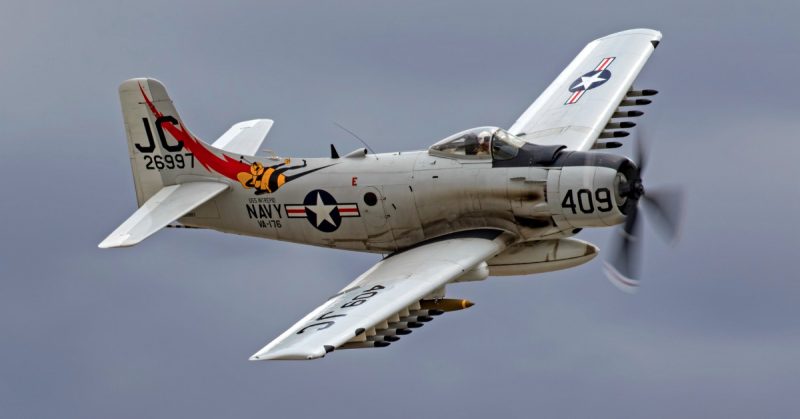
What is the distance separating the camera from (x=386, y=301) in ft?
119

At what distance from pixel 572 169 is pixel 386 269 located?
393 centimetres

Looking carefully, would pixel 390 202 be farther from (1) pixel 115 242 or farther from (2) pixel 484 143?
(1) pixel 115 242

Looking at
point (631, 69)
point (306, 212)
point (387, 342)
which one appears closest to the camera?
point (387, 342)

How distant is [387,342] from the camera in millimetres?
35688

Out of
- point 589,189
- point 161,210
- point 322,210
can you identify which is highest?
point 589,189

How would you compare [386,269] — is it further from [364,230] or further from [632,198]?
[632,198]

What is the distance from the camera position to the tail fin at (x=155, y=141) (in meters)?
42.5

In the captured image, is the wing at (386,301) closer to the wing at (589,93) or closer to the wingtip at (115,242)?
the wing at (589,93)

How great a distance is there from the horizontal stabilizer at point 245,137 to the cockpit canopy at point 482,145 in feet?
17.5

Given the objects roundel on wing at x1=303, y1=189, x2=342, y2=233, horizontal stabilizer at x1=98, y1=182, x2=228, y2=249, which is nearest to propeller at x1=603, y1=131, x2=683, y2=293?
roundel on wing at x1=303, y1=189, x2=342, y2=233

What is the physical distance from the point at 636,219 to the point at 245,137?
964 centimetres

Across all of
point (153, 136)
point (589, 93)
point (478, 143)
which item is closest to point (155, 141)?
point (153, 136)

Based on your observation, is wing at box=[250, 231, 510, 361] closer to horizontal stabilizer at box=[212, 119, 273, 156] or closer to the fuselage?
the fuselage

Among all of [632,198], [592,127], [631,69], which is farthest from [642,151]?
[631,69]
